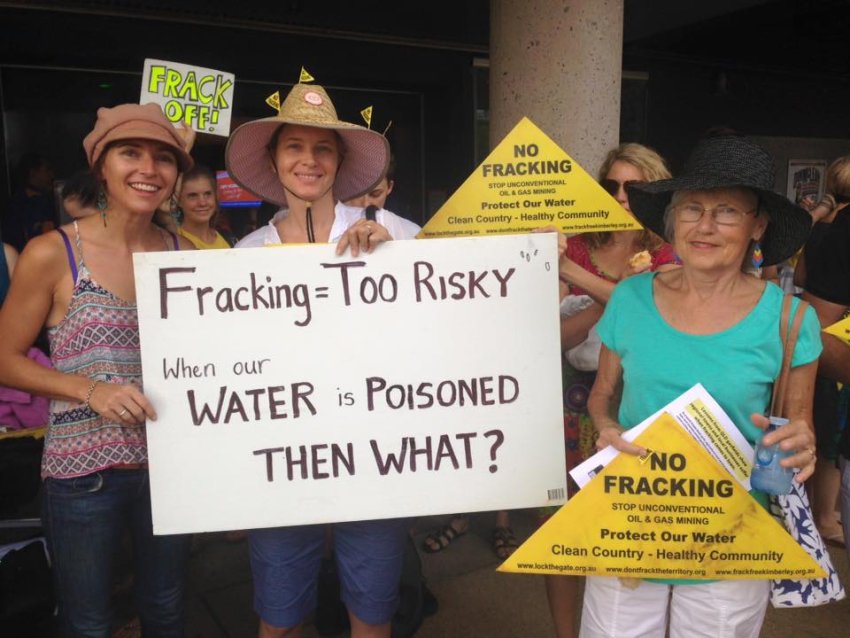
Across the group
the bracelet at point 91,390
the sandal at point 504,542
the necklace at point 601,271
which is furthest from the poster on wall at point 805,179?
the bracelet at point 91,390

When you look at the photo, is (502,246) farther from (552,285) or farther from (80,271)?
(80,271)

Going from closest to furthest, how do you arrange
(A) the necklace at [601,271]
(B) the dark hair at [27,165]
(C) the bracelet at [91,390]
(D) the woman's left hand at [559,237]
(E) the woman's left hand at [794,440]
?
(E) the woman's left hand at [794,440] → (C) the bracelet at [91,390] → (D) the woman's left hand at [559,237] → (A) the necklace at [601,271] → (B) the dark hair at [27,165]

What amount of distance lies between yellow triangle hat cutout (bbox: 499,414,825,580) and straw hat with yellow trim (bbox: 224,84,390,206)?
1.21 metres

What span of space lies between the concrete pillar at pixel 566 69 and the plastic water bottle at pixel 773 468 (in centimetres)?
233

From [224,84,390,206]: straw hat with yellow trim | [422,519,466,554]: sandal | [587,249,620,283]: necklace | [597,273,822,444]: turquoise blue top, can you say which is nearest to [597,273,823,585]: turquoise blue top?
[597,273,822,444]: turquoise blue top

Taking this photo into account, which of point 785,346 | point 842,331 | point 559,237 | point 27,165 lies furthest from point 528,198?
point 27,165

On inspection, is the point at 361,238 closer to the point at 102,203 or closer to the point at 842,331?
the point at 102,203

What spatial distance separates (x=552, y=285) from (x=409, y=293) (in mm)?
394

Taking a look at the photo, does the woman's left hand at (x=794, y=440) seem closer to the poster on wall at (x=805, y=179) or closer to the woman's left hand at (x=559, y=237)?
the woman's left hand at (x=559, y=237)

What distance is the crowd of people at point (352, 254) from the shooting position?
164cm

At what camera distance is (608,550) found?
1.60m

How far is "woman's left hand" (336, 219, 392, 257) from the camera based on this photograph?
5.77 feet

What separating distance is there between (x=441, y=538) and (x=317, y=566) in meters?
1.70

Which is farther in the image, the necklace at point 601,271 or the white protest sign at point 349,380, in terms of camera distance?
the necklace at point 601,271
